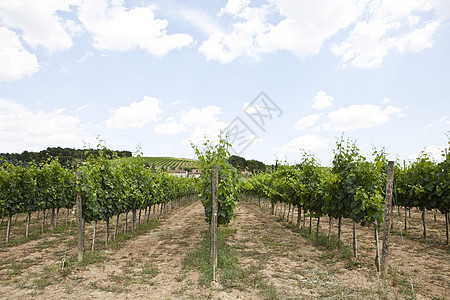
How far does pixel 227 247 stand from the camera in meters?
9.70

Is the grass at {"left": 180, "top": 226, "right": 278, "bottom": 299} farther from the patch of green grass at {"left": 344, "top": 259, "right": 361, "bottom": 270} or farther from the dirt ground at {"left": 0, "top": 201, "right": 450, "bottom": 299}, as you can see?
the patch of green grass at {"left": 344, "top": 259, "right": 361, "bottom": 270}

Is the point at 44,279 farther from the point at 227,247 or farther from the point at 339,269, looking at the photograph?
the point at 339,269

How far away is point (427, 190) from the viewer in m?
11.1

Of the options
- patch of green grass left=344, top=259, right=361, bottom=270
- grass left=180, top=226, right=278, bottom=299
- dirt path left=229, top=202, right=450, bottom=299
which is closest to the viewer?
dirt path left=229, top=202, right=450, bottom=299

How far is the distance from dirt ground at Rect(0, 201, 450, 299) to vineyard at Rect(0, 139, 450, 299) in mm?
30

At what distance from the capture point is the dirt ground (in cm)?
568

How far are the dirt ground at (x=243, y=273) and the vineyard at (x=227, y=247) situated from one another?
30 millimetres

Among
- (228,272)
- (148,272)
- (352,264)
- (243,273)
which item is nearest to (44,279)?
(148,272)

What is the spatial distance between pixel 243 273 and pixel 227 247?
2.95 metres

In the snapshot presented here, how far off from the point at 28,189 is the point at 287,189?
1198 centimetres

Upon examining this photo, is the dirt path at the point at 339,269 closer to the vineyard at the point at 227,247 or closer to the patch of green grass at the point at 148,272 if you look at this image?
the vineyard at the point at 227,247

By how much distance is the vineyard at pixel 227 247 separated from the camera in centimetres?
602

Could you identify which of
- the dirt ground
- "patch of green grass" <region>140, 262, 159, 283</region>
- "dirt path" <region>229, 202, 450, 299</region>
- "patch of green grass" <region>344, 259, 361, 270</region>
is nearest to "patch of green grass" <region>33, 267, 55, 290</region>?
the dirt ground

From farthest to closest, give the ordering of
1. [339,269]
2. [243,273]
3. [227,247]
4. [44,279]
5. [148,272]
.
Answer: [227,247], [339,269], [148,272], [243,273], [44,279]
